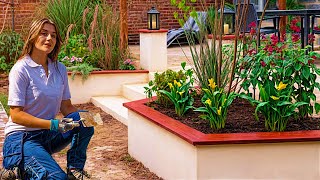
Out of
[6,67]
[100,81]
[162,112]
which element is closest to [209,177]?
[162,112]

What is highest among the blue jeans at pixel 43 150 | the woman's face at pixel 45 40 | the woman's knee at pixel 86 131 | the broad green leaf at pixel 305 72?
the woman's face at pixel 45 40

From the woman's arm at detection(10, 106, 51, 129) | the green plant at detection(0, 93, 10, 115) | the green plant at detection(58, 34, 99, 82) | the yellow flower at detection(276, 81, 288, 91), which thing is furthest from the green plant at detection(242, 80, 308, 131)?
the green plant at detection(58, 34, 99, 82)

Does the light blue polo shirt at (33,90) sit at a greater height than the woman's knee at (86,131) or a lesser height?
greater

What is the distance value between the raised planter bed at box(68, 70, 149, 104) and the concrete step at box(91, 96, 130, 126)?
0.13 metres

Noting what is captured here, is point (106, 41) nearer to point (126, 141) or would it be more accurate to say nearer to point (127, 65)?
point (127, 65)

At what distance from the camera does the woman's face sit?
4977mm

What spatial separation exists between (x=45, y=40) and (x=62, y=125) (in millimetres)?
588

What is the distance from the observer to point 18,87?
4.81 m

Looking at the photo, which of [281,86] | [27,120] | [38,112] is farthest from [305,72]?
[27,120]

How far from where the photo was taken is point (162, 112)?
6.48m

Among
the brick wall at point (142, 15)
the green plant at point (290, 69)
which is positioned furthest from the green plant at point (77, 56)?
the brick wall at point (142, 15)

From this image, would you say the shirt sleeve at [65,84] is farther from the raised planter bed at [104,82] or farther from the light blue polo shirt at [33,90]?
the raised planter bed at [104,82]

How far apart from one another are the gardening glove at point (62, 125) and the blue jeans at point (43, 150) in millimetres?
174

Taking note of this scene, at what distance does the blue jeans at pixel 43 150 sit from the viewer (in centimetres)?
471
